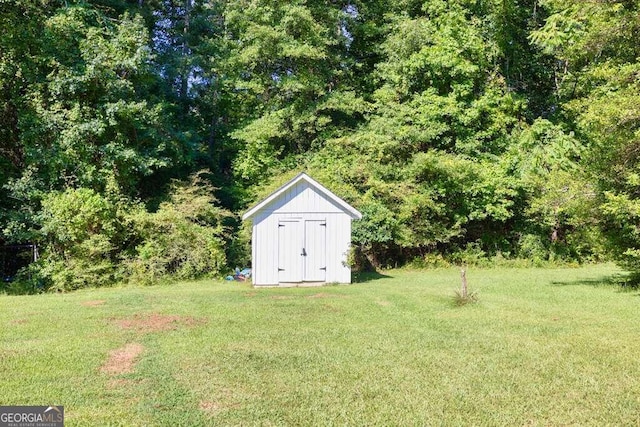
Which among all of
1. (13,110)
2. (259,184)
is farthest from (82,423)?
(259,184)

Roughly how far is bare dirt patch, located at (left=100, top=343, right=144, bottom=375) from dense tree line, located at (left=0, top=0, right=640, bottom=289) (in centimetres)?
962

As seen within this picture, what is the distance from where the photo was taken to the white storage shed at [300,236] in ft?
48.7

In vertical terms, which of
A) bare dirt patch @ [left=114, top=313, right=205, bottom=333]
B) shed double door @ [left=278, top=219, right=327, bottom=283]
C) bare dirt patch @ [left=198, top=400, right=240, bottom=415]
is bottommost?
bare dirt patch @ [left=198, top=400, right=240, bottom=415]

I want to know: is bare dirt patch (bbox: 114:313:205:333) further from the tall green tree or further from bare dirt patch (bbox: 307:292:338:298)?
the tall green tree

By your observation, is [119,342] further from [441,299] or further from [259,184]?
[259,184]

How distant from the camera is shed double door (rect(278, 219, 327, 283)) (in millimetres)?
14938

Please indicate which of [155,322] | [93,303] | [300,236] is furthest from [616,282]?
[93,303]

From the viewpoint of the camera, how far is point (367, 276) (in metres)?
17.8

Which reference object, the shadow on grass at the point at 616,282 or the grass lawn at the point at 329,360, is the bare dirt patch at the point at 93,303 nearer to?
the grass lawn at the point at 329,360

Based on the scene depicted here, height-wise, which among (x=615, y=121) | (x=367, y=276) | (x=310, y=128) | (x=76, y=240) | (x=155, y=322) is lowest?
(x=155, y=322)

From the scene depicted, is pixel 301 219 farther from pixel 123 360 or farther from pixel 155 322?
pixel 123 360

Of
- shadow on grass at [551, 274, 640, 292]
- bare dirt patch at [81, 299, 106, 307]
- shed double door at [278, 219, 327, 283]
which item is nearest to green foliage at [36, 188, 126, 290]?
bare dirt patch at [81, 299, 106, 307]

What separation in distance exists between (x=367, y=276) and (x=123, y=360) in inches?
474

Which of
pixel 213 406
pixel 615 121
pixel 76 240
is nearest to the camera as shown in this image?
pixel 213 406
